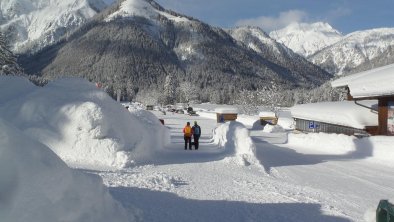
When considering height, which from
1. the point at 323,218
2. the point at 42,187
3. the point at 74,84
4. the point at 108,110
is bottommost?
the point at 323,218

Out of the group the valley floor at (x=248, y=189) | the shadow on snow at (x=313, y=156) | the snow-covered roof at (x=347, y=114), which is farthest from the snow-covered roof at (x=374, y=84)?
the valley floor at (x=248, y=189)

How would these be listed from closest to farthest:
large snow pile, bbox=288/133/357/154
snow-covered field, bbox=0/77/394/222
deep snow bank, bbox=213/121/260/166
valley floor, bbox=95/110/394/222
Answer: snow-covered field, bbox=0/77/394/222 → valley floor, bbox=95/110/394/222 → deep snow bank, bbox=213/121/260/166 → large snow pile, bbox=288/133/357/154

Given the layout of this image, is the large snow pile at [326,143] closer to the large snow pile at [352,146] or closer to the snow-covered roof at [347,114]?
the large snow pile at [352,146]

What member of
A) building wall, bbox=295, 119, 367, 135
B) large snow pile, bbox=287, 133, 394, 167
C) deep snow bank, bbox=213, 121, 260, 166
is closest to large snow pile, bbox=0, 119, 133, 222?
deep snow bank, bbox=213, 121, 260, 166

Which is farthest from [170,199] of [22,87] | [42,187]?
[22,87]

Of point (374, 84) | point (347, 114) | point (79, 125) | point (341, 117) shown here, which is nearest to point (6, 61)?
point (79, 125)

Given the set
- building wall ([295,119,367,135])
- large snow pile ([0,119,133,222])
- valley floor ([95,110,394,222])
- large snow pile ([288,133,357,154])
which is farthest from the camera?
building wall ([295,119,367,135])

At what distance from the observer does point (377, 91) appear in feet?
64.3

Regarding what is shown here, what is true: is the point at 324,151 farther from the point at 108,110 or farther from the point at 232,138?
the point at 108,110

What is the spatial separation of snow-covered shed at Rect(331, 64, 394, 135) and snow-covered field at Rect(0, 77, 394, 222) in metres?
1.52

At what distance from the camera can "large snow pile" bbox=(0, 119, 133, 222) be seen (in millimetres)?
5594

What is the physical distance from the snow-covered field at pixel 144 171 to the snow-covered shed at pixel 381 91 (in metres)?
1.52

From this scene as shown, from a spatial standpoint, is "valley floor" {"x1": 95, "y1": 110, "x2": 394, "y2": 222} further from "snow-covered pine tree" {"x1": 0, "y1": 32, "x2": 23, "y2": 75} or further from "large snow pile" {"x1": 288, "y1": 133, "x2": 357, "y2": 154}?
"snow-covered pine tree" {"x1": 0, "y1": 32, "x2": 23, "y2": 75}

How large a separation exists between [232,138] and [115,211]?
12832mm
